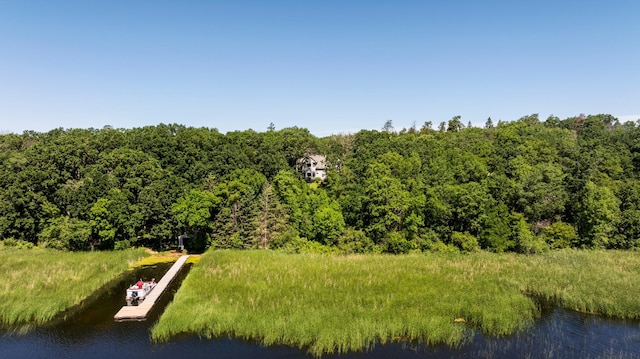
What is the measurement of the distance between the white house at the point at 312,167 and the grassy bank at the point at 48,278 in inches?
1768

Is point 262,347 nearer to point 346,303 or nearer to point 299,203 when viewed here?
point 346,303

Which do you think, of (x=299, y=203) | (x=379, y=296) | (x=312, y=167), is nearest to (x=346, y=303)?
(x=379, y=296)

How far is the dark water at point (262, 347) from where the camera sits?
68.0ft

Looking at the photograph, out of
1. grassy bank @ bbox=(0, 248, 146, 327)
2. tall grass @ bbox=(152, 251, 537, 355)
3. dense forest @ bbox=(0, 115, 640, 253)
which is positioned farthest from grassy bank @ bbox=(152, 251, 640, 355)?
grassy bank @ bbox=(0, 248, 146, 327)

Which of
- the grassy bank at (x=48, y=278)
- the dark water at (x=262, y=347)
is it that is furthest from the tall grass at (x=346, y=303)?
the grassy bank at (x=48, y=278)

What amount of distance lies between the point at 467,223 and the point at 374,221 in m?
11.8

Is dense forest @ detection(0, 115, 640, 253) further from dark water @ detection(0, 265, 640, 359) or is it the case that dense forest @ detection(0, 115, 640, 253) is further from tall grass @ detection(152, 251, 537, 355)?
dark water @ detection(0, 265, 640, 359)

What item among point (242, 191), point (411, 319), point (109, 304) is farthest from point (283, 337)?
point (242, 191)

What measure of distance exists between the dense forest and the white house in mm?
26696

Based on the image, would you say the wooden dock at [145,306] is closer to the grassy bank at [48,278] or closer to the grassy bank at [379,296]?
the grassy bank at [379,296]

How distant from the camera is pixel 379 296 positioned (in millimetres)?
27531

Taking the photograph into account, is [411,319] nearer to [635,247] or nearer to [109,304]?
[109,304]

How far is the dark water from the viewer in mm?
20719

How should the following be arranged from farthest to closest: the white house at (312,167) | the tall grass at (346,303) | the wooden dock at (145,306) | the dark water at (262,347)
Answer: the white house at (312,167) → the wooden dock at (145,306) → the tall grass at (346,303) → the dark water at (262,347)
